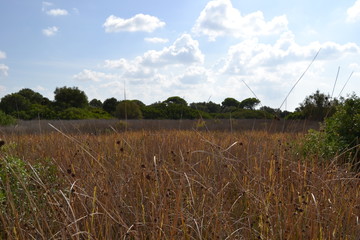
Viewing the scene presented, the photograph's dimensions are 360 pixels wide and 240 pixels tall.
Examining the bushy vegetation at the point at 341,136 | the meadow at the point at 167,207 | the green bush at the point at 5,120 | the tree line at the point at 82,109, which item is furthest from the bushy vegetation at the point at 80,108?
the meadow at the point at 167,207

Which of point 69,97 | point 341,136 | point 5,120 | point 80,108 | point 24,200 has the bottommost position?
point 24,200

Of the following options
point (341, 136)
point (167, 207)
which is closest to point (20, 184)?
point (167, 207)

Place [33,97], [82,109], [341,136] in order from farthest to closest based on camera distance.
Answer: [33,97] → [82,109] → [341,136]

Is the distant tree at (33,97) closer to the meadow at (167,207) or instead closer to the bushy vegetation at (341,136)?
the bushy vegetation at (341,136)

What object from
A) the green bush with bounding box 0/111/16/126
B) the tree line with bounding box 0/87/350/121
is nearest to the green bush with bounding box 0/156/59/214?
the green bush with bounding box 0/111/16/126

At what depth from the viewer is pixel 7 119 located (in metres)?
11.8

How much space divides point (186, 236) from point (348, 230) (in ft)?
4.28

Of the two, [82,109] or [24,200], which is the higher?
[82,109]

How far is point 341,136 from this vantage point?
5.73 metres

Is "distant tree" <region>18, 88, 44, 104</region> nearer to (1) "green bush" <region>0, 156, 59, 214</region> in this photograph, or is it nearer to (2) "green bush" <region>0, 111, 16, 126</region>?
(2) "green bush" <region>0, 111, 16, 126</region>

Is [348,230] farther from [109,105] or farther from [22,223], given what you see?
[109,105]

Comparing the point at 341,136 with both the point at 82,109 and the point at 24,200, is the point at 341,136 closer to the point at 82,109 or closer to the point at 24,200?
the point at 24,200

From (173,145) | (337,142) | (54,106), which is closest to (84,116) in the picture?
(54,106)

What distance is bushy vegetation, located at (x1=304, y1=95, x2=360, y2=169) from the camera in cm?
550
